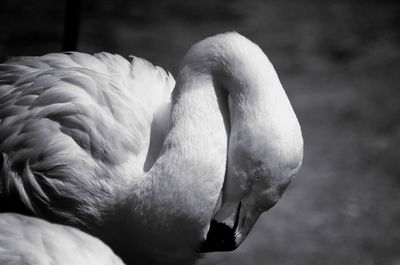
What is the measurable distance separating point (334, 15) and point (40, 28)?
2394 millimetres

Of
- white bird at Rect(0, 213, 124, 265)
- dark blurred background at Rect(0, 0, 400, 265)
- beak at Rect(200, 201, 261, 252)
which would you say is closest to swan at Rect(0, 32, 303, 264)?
beak at Rect(200, 201, 261, 252)

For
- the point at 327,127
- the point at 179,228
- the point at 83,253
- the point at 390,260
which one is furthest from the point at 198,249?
the point at 327,127

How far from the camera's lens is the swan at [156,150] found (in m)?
2.10

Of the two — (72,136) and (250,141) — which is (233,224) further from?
(72,136)

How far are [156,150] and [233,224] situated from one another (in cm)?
44

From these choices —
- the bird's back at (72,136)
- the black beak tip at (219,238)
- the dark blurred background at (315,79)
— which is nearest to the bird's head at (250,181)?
the black beak tip at (219,238)

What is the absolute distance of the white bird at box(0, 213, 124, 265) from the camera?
1.90 metres

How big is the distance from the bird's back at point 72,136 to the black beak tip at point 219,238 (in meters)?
0.34

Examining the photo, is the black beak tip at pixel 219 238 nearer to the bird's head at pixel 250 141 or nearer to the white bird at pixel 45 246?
the bird's head at pixel 250 141

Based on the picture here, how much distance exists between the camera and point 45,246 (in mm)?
1949

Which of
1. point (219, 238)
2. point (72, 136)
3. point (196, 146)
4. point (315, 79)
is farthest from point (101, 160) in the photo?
point (315, 79)

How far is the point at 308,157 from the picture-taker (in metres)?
3.98

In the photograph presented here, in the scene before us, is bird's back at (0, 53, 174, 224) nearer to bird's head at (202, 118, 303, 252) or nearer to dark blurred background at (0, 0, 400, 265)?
bird's head at (202, 118, 303, 252)

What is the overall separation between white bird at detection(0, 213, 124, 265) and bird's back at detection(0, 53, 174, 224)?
31 cm
